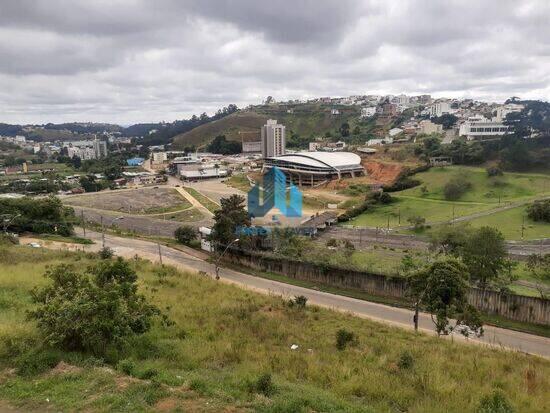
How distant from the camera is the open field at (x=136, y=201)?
65.7 metres

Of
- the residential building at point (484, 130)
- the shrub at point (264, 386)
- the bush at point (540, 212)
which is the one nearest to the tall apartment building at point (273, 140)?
the residential building at point (484, 130)

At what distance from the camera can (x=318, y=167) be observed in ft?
281

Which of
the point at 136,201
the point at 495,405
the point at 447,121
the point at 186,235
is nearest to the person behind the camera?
the point at 495,405

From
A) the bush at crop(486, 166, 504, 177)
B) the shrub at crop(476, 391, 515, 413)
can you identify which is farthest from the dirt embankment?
the shrub at crop(476, 391, 515, 413)

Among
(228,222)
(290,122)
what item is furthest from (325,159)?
(290,122)

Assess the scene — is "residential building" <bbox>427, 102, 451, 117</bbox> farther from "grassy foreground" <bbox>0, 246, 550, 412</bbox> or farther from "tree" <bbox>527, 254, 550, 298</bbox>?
"grassy foreground" <bbox>0, 246, 550, 412</bbox>

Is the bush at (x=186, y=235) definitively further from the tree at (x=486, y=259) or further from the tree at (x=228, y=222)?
the tree at (x=486, y=259)

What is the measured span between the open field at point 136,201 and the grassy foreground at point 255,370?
49026mm

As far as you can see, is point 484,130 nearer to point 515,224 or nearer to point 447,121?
point 447,121

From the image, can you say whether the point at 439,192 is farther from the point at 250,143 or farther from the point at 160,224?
the point at 250,143

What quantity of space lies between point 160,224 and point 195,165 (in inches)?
2061

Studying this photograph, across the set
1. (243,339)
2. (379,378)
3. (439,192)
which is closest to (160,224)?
(439,192)

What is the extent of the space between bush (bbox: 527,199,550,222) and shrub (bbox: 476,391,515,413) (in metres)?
42.2

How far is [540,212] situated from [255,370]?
4352 cm
